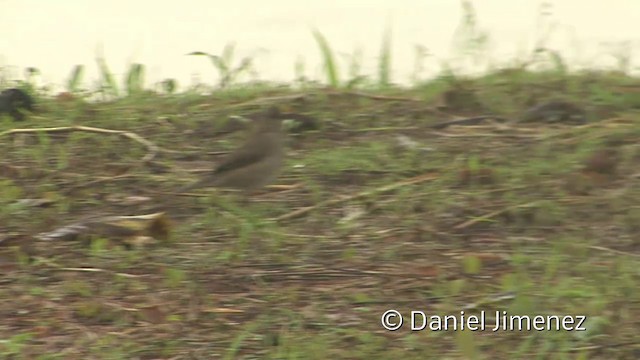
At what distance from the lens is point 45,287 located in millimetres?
4211

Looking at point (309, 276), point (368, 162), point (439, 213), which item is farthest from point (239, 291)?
point (368, 162)

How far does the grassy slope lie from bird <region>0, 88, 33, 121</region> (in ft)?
0.34

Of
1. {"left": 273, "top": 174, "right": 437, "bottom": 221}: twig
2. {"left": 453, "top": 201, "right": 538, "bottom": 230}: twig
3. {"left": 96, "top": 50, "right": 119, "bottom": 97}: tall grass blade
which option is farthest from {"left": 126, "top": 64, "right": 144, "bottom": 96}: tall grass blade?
{"left": 453, "top": 201, "right": 538, "bottom": 230}: twig

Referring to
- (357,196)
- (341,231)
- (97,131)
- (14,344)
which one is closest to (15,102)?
(97,131)

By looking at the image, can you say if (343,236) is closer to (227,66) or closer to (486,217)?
(486,217)

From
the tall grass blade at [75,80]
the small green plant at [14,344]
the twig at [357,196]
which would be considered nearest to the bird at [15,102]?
the tall grass blade at [75,80]

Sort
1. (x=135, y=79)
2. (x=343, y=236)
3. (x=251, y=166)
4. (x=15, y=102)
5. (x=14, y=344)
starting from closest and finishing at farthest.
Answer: (x=14, y=344)
(x=343, y=236)
(x=251, y=166)
(x=15, y=102)
(x=135, y=79)

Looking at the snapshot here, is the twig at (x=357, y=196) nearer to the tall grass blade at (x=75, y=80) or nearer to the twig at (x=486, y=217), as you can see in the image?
the twig at (x=486, y=217)

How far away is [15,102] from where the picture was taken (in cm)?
595

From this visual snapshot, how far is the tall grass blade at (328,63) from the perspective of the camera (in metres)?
6.41

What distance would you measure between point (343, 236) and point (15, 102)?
207cm

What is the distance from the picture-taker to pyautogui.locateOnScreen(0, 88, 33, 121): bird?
19.4 ft

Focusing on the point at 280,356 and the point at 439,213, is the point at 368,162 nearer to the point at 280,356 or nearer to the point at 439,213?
the point at 439,213

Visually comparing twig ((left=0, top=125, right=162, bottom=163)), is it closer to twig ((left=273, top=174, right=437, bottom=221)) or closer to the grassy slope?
the grassy slope
